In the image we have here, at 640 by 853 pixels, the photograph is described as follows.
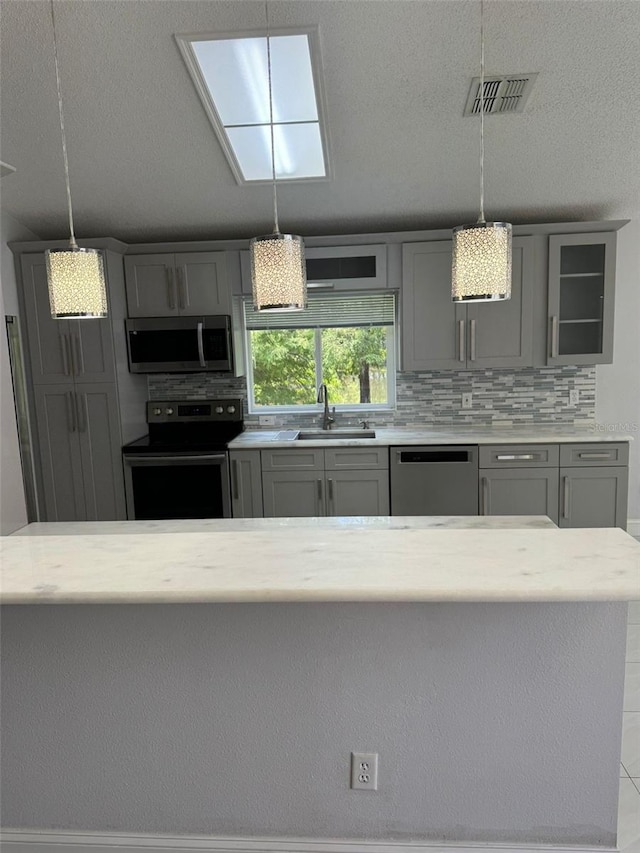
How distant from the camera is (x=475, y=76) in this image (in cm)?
257

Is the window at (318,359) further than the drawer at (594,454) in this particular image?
Yes

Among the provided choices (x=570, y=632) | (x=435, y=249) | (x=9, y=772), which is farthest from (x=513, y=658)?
(x=435, y=249)

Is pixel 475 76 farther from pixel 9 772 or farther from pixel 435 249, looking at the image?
pixel 9 772

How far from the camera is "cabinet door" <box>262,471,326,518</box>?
3.77 meters

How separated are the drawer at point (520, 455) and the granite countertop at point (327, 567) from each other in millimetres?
2177

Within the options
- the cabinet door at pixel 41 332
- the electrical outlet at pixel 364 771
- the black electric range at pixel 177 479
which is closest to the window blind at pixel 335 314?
the black electric range at pixel 177 479

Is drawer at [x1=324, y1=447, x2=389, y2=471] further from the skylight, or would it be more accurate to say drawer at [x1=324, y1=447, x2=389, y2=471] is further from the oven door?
the skylight

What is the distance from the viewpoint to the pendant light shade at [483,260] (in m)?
1.41

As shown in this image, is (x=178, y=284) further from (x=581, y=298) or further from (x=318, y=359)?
(x=581, y=298)

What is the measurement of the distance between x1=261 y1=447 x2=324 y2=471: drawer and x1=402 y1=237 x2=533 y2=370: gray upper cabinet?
909 millimetres

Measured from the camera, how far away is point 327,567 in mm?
1301

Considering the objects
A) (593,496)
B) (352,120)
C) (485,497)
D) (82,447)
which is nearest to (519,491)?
(485,497)

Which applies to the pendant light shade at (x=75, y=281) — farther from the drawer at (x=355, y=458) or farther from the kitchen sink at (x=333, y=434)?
the kitchen sink at (x=333, y=434)

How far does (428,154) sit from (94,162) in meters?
1.91
